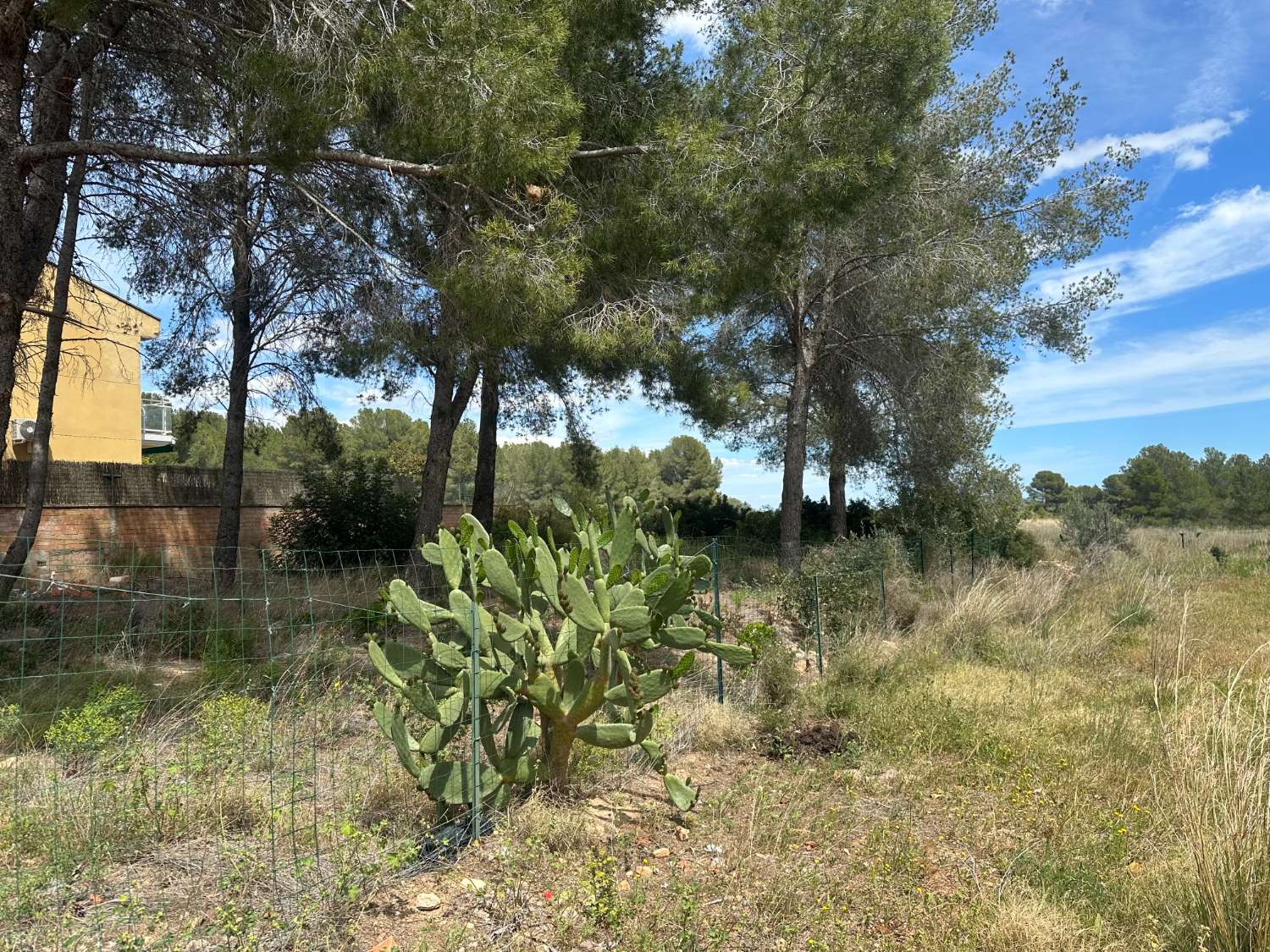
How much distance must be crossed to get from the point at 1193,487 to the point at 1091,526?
51.2 metres

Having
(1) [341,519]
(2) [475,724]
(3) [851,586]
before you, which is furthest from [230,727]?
(1) [341,519]

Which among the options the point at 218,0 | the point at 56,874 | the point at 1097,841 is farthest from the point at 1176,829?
the point at 218,0

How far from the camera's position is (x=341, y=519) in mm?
13844

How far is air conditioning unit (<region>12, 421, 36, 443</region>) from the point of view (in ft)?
52.2

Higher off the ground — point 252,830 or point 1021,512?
point 1021,512

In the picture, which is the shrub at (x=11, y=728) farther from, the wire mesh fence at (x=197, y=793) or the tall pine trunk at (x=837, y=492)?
the tall pine trunk at (x=837, y=492)

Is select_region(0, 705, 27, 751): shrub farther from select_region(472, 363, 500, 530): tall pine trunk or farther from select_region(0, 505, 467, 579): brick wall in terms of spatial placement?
select_region(472, 363, 500, 530): tall pine trunk

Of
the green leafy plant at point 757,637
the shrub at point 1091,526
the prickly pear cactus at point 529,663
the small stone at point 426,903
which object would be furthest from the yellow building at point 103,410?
the shrub at point 1091,526

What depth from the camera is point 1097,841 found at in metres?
3.95

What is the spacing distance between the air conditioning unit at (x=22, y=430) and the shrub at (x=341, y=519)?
18.7 feet

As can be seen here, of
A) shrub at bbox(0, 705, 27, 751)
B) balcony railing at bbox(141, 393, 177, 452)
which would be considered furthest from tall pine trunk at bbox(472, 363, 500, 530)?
balcony railing at bbox(141, 393, 177, 452)

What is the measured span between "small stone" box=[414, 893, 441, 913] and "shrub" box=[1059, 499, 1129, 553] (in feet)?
56.3

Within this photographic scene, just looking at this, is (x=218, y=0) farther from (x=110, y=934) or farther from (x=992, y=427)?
(x=992, y=427)

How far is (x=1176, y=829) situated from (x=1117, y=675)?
12.9 ft
